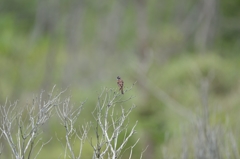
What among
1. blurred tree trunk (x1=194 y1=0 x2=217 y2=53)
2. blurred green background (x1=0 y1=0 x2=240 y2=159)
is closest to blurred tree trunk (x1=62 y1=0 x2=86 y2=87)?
blurred green background (x1=0 y1=0 x2=240 y2=159)

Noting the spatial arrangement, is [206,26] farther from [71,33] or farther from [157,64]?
[71,33]

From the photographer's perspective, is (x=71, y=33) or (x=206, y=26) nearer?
(x=206, y=26)

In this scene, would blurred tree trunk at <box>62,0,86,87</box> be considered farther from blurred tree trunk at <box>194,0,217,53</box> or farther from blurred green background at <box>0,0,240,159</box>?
blurred tree trunk at <box>194,0,217,53</box>

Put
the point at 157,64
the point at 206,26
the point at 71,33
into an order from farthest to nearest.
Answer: the point at 71,33 < the point at 157,64 < the point at 206,26

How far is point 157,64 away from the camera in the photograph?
20656mm

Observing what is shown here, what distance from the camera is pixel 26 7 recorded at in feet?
98.9

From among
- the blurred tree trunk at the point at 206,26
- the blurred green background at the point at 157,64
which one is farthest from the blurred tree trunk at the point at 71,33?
the blurred tree trunk at the point at 206,26

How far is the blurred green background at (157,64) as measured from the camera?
53.7 feet

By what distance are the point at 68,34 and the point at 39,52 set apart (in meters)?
5.40

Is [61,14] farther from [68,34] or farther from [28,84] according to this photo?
[28,84]

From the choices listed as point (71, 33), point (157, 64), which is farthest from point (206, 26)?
point (71, 33)

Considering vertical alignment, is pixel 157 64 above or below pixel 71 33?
below

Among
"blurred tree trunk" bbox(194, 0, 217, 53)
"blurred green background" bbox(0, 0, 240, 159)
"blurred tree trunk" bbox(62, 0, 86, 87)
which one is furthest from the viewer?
"blurred tree trunk" bbox(62, 0, 86, 87)

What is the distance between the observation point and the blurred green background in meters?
16.4
